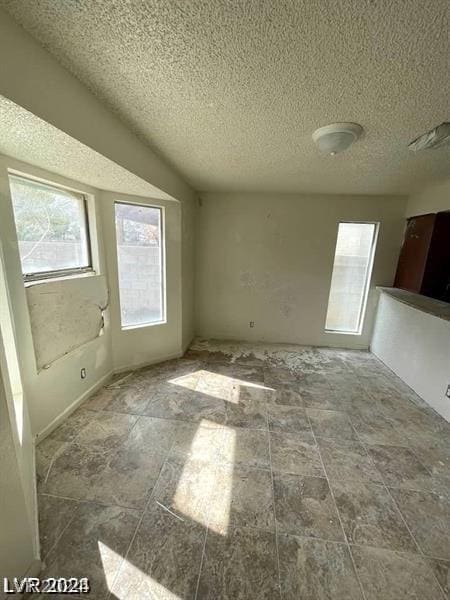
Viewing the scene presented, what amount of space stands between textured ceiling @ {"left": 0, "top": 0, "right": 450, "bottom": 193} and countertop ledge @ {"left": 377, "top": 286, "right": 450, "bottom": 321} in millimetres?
1362

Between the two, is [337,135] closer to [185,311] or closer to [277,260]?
[277,260]

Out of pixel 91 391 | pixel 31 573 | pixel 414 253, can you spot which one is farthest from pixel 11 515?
pixel 414 253

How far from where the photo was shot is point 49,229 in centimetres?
190

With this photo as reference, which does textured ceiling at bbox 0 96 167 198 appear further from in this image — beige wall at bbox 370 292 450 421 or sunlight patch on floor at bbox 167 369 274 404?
beige wall at bbox 370 292 450 421

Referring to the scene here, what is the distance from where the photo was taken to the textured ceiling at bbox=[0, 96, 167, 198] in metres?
1.01

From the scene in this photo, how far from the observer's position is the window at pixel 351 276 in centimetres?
341

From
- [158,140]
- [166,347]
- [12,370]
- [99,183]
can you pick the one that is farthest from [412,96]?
[166,347]

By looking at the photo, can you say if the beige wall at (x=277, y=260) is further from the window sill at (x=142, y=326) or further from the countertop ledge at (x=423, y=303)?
the window sill at (x=142, y=326)

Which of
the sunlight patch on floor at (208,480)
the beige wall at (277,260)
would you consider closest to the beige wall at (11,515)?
the sunlight patch on floor at (208,480)

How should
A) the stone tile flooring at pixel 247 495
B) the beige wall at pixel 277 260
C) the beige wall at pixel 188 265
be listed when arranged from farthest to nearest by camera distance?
the beige wall at pixel 277 260 < the beige wall at pixel 188 265 < the stone tile flooring at pixel 247 495

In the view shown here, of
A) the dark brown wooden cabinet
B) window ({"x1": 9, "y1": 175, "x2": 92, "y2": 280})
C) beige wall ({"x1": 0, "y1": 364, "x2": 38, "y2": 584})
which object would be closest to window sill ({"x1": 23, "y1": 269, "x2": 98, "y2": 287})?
window ({"x1": 9, "y1": 175, "x2": 92, "y2": 280})

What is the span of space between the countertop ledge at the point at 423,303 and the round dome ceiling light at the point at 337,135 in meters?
1.75

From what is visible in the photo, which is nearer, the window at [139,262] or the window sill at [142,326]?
the window at [139,262]

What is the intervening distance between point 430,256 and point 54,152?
12.2 feet
